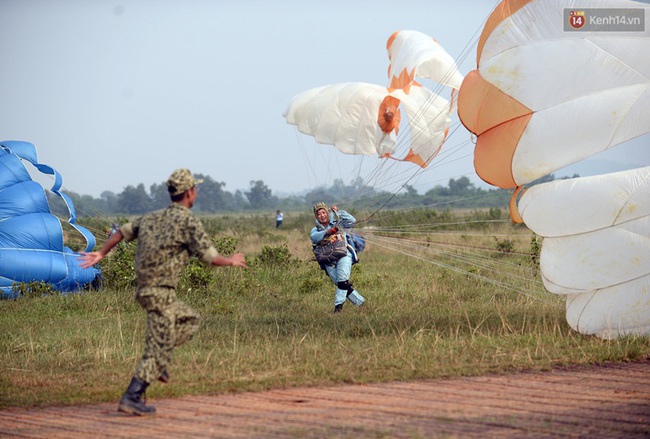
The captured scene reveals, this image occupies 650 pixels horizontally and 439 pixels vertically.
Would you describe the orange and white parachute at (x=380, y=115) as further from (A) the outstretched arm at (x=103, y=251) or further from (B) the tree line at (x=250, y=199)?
(B) the tree line at (x=250, y=199)

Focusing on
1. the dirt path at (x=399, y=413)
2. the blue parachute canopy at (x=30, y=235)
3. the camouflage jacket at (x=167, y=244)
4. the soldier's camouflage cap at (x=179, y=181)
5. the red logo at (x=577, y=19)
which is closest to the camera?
the dirt path at (x=399, y=413)

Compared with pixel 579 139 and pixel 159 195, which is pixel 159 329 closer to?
pixel 579 139

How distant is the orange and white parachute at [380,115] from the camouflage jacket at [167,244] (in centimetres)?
731

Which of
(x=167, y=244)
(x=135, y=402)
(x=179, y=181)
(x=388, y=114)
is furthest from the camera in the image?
(x=388, y=114)

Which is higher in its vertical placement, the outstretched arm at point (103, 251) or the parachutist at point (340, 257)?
the parachutist at point (340, 257)

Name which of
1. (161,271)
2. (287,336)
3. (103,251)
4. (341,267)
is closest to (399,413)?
(161,271)

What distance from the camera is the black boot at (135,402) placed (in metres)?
5.91

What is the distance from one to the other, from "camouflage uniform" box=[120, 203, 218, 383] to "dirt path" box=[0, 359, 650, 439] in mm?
490

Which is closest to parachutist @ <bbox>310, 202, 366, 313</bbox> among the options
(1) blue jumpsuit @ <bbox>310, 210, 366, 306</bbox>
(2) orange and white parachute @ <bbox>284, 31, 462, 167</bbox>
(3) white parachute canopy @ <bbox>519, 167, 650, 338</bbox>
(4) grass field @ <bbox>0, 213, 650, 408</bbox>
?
(1) blue jumpsuit @ <bbox>310, 210, 366, 306</bbox>

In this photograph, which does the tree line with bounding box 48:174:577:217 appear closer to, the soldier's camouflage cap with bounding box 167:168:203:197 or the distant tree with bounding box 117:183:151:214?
the distant tree with bounding box 117:183:151:214

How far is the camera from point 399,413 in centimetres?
580

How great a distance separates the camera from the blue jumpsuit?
10.9 m

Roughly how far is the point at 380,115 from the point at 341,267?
10.6ft

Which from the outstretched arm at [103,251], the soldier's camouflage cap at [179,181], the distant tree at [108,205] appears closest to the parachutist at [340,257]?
the soldier's camouflage cap at [179,181]
